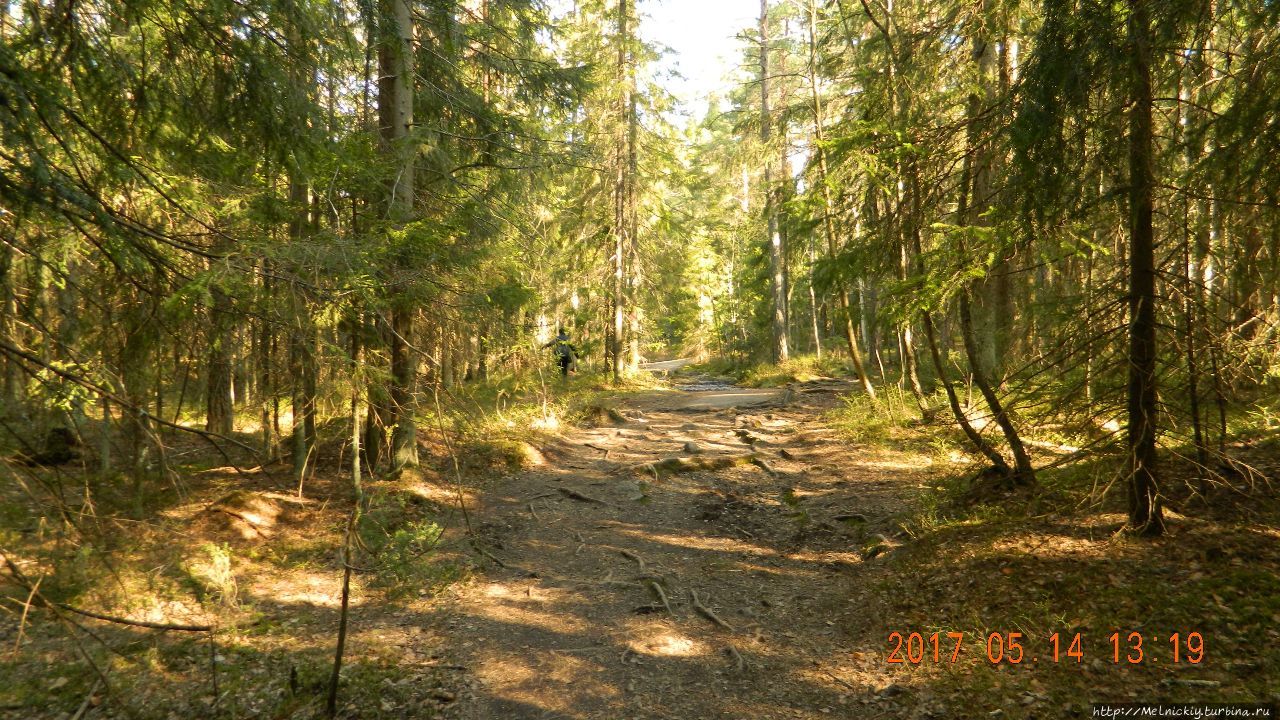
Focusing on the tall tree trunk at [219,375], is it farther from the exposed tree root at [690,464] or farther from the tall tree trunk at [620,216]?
the tall tree trunk at [620,216]

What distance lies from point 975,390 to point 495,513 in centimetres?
857

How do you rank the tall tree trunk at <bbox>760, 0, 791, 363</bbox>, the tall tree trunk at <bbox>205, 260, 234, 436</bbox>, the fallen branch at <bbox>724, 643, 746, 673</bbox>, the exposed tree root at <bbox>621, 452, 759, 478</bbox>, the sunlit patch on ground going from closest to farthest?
the tall tree trunk at <bbox>205, 260, 234, 436</bbox>, the fallen branch at <bbox>724, 643, 746, 673</bbox>, the sunlit patch on ground, the exposed tree root at <bbox>621, 452, 759, 478</bbox>, the tall tree trunk at <bbox>760, 0, 791, 363</bbox>

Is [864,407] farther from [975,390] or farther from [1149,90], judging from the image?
[1149,90]

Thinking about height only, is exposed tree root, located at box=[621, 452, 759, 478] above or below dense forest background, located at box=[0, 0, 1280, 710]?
below

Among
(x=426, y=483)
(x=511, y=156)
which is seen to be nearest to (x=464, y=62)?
(x=511, y=156)

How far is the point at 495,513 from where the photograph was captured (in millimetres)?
9109

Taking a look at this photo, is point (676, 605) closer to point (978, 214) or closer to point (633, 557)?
point (633, 557)

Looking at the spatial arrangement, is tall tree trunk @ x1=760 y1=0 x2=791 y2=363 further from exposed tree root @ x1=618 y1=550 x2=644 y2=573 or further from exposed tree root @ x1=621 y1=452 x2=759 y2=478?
exposed tree root @ x1=618 y1=550 x2=644 y2=573

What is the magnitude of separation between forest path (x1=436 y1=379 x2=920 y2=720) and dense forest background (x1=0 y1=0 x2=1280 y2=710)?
1841 mm

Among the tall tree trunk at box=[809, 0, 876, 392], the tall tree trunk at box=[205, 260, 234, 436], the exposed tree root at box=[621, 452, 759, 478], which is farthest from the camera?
the exposed tree root at box=[621, 452, 759, 478]

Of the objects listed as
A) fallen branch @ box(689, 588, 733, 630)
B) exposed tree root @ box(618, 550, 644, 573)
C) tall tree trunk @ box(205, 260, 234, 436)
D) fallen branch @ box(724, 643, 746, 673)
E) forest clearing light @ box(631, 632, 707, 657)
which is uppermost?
tall tree trunk @ box(205, 260, 234, 436)

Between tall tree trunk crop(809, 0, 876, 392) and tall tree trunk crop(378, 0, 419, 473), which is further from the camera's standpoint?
tall tree trunk crop(809, 0, 876, 392)

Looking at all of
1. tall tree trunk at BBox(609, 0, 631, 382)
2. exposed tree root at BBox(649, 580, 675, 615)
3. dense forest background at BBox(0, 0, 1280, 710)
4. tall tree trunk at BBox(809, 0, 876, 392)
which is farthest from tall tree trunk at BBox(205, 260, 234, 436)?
tall tree trunk at BBox(609, 0, 631, 382)

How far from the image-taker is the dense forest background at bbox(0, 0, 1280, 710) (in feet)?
11.7
